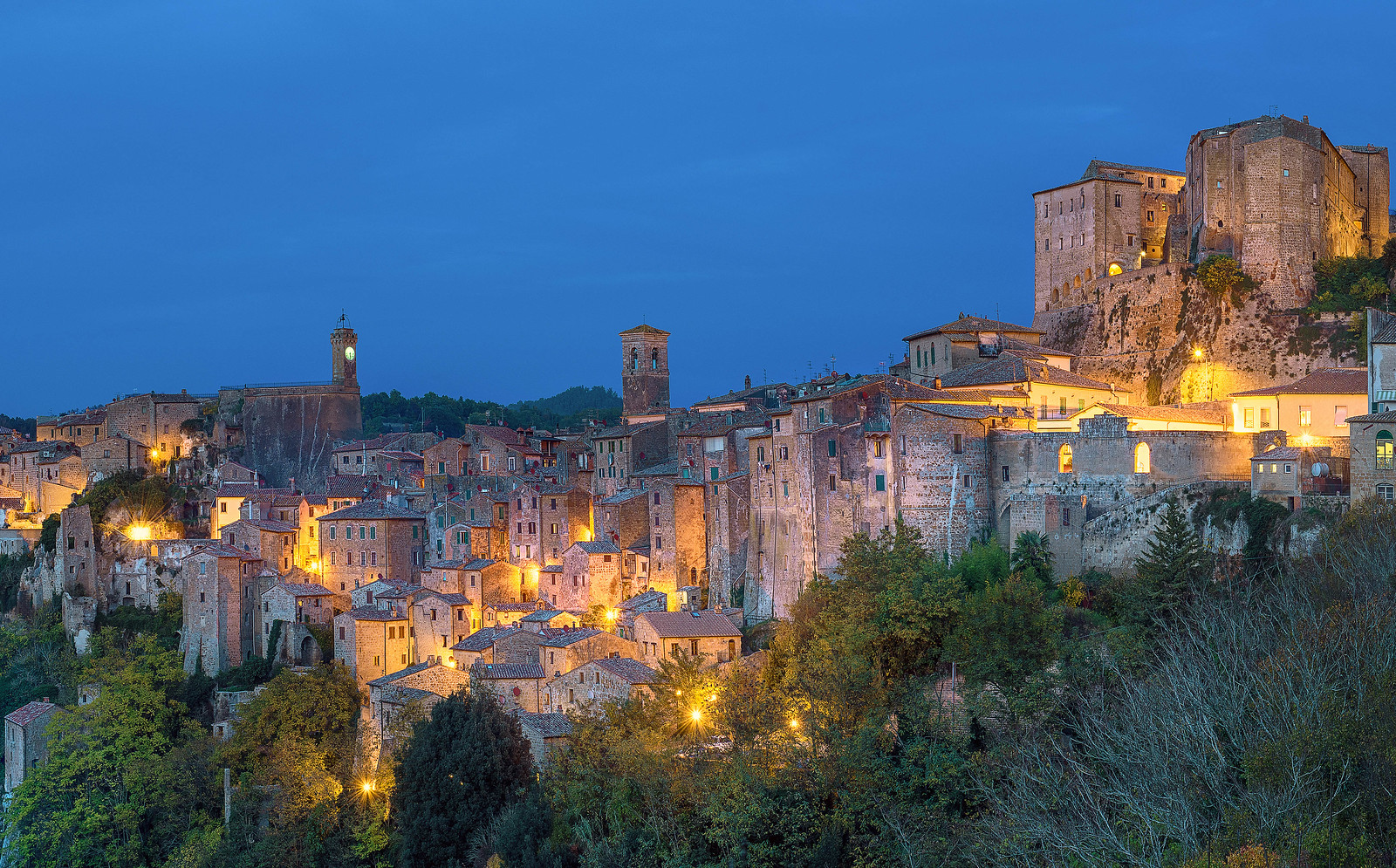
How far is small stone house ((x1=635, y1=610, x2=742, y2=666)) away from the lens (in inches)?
1645

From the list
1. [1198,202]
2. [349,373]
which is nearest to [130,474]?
[349,373]

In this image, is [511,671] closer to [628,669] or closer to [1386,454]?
[628,669]

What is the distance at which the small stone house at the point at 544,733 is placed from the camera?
128 ft

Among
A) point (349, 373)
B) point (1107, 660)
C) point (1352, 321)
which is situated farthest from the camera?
point (349, 373)

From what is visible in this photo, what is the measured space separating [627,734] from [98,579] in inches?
1278

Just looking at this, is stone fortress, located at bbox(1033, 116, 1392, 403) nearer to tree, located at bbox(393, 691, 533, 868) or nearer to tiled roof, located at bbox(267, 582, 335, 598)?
tree, located at bbox(393, 691, 533, 868)

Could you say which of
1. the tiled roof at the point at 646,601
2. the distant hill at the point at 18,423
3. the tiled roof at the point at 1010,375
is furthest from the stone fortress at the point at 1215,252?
the distant hill at the point at 18,423

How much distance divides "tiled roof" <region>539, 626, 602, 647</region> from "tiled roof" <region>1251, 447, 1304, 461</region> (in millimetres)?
20037

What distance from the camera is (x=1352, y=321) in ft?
158

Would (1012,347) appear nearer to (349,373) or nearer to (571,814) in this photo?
(571,814)

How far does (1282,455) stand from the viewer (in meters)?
35.8

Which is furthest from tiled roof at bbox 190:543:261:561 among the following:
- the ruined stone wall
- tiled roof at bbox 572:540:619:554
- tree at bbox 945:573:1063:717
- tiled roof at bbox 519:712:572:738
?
tree at bbox 945:573:1063:717

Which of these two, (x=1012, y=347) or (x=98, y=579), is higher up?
(x=1012, y=347)

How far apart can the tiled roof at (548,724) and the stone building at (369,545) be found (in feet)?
54.9
